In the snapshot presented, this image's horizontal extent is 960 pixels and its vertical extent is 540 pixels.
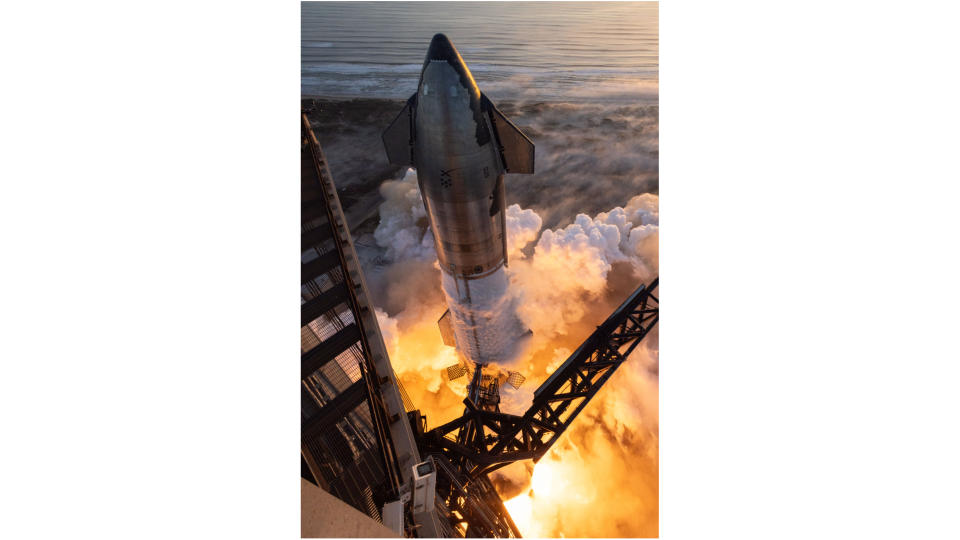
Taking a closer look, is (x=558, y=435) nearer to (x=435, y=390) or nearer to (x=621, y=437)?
(x=621, y=437)

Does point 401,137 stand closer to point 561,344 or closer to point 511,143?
point 511,143

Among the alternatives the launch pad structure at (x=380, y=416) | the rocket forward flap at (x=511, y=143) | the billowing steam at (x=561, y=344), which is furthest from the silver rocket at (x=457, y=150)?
the billowing steam at (x=561, y=344)

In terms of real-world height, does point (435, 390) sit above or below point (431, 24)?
below

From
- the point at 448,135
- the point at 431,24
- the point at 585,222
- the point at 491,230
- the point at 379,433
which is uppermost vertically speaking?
the point at 431,24

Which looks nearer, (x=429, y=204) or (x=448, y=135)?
(x=448, y=135)

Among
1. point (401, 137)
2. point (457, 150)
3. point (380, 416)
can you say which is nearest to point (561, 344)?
point (380, 416)

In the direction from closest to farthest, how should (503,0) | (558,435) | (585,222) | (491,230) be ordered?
(503,0) < (491,230) < (558,435) < (585,222)
